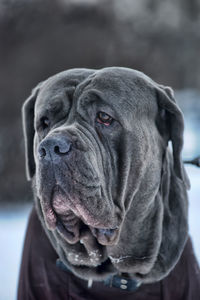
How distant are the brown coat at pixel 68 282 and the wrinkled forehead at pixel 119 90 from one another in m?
0.74

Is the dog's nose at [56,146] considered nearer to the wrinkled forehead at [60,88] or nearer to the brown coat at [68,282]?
the wrinkled forehead at [60,88]

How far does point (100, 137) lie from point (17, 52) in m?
3.51

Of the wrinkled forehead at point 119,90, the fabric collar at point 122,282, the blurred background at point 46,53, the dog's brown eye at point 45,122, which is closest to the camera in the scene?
the wrinkled forehead at point 119,90

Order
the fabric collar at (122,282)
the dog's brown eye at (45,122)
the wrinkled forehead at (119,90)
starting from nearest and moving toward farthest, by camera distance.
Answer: the wrinkled forehead at (119,90) → the dog's brown eye at (45,122) → the fabric collar at (122,282)

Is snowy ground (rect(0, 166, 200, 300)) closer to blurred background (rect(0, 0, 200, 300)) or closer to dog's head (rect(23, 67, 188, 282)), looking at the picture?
blurred background (rect(0, 0, 200, 300))

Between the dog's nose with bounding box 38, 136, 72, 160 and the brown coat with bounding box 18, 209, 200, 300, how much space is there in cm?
69

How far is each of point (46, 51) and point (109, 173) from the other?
11.3 ft

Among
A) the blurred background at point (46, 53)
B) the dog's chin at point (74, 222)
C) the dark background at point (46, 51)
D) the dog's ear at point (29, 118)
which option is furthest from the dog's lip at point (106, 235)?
the dark background at point (46, 51)

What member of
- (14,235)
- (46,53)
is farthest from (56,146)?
(46,53)

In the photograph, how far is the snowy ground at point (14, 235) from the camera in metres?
2.95

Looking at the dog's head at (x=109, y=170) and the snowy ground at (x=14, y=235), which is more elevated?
the dog's head at (x=109, y=170)

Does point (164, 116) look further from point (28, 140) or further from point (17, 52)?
point (17, 52)

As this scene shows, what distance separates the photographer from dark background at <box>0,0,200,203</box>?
4.61 meters

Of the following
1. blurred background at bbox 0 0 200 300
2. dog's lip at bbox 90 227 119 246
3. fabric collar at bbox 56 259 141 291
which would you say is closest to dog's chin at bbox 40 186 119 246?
dog's lip at bbox 90 227 119 246
